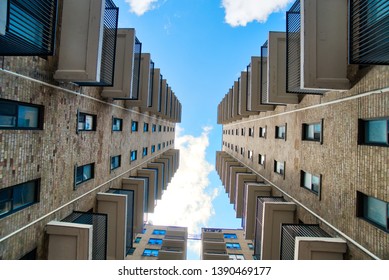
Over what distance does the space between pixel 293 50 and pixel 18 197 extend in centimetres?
1197

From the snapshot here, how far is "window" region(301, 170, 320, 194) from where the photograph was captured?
36.2ft

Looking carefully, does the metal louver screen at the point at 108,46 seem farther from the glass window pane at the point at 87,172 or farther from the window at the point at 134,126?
the window at the point at 134,126

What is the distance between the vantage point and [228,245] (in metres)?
27.5

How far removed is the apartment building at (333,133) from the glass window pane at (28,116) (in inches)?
366

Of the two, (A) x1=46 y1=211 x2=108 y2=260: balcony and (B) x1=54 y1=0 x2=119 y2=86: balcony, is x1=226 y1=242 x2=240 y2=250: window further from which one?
(B) x1=54 y1=0 x2=119 y2=86: balcony

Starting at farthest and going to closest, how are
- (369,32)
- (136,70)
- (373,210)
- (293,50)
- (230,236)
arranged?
(230,236)
(136,70)
(293,50)
(373,210)
(369,32)

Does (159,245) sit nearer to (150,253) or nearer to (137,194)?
(150,253)

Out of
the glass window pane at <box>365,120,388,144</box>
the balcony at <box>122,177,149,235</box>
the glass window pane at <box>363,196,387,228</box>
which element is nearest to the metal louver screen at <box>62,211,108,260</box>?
the balcony at <box>122,177,149,235</box>

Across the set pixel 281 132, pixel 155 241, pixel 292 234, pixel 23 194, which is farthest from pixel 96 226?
pixel 155 241

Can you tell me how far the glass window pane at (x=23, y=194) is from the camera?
25.4ft

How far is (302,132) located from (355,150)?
14.1 ft

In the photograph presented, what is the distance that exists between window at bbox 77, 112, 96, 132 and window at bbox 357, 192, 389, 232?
440 inches

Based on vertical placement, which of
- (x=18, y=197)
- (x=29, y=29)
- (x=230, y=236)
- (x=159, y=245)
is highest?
(x=29, y=29)

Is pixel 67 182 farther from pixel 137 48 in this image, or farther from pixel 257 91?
pixel 257 91
